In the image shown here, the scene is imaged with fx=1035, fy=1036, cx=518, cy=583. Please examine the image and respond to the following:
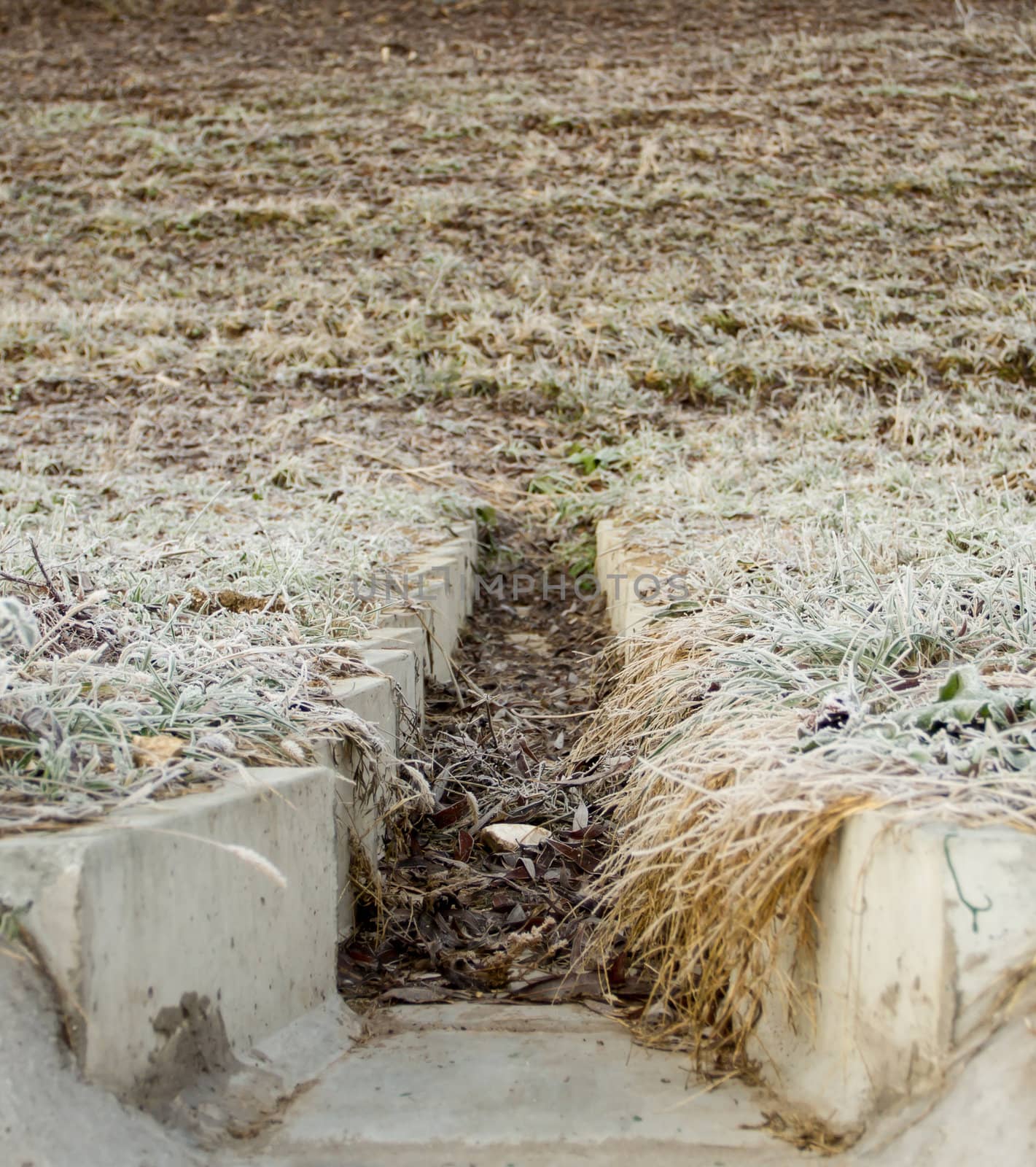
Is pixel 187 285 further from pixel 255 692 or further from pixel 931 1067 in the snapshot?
pixel 931 1067

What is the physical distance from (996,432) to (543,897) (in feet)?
9.81

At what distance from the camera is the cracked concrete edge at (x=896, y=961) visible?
0.98 metres

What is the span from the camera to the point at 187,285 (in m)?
5.41

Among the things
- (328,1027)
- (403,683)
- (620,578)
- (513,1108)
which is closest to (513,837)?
(403,683)

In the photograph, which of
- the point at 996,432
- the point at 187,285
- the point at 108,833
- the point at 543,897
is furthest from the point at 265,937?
the point at 187,285

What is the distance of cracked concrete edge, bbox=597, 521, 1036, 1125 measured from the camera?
0.98m

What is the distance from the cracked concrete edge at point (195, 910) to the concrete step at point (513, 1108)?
0.42 feet

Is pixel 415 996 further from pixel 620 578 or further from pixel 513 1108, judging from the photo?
pixel 620 578

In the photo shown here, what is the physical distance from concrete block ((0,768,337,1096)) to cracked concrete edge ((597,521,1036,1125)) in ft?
2.02

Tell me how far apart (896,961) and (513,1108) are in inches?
18.4

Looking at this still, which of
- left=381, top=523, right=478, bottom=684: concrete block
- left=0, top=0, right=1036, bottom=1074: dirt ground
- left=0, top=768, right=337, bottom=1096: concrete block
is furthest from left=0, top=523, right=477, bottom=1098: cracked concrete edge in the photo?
left=381, top=523, right=478, bottom=684: concrete block

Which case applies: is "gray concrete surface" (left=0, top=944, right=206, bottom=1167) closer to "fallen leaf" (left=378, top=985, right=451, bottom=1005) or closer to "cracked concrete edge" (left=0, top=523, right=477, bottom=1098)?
"cracked concrete edge" (left=0, top=523, right=477, bottom=1098)

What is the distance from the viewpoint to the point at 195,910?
1.13 m

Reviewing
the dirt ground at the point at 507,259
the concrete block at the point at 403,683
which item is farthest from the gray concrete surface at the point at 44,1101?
the concrete block at the point at 403,683
